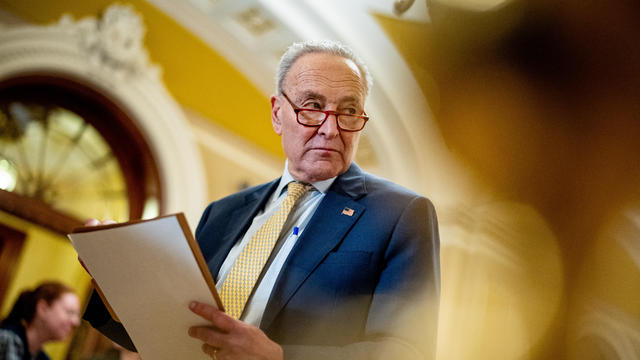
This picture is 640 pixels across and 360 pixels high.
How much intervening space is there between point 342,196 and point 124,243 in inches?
15.5

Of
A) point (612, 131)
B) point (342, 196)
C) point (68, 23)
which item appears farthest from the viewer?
point (68, 23)

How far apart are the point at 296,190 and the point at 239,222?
0.15 metres

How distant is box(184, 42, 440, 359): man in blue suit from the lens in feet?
2.31

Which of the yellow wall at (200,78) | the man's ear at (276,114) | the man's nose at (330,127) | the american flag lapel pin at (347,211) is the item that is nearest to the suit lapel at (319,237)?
the american flag lapel pin at (347,211)

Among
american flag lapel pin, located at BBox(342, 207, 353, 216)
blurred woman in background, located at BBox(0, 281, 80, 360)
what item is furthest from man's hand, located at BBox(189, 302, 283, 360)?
blurred woman in background, located at BBox(0, 281, 80, 360)

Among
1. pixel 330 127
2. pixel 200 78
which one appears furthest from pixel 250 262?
pixel 200 78

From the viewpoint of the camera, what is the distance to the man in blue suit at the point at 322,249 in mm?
708

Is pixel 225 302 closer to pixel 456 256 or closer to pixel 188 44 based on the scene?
pixel 456 256

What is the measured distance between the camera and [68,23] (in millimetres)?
2898

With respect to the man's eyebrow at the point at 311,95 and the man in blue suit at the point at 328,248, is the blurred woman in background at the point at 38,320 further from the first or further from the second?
the man's eyebrow at the point at 311,95

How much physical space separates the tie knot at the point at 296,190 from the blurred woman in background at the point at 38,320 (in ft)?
5.69

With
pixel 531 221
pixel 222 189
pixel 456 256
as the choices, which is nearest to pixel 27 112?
pixel 222 189

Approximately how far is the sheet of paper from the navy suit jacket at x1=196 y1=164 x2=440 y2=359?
0.45ft

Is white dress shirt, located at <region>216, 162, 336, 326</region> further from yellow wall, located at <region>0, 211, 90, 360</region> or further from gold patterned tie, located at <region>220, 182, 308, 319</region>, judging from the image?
yellow wall, located at <region>0, 211, 90, 360</region>
